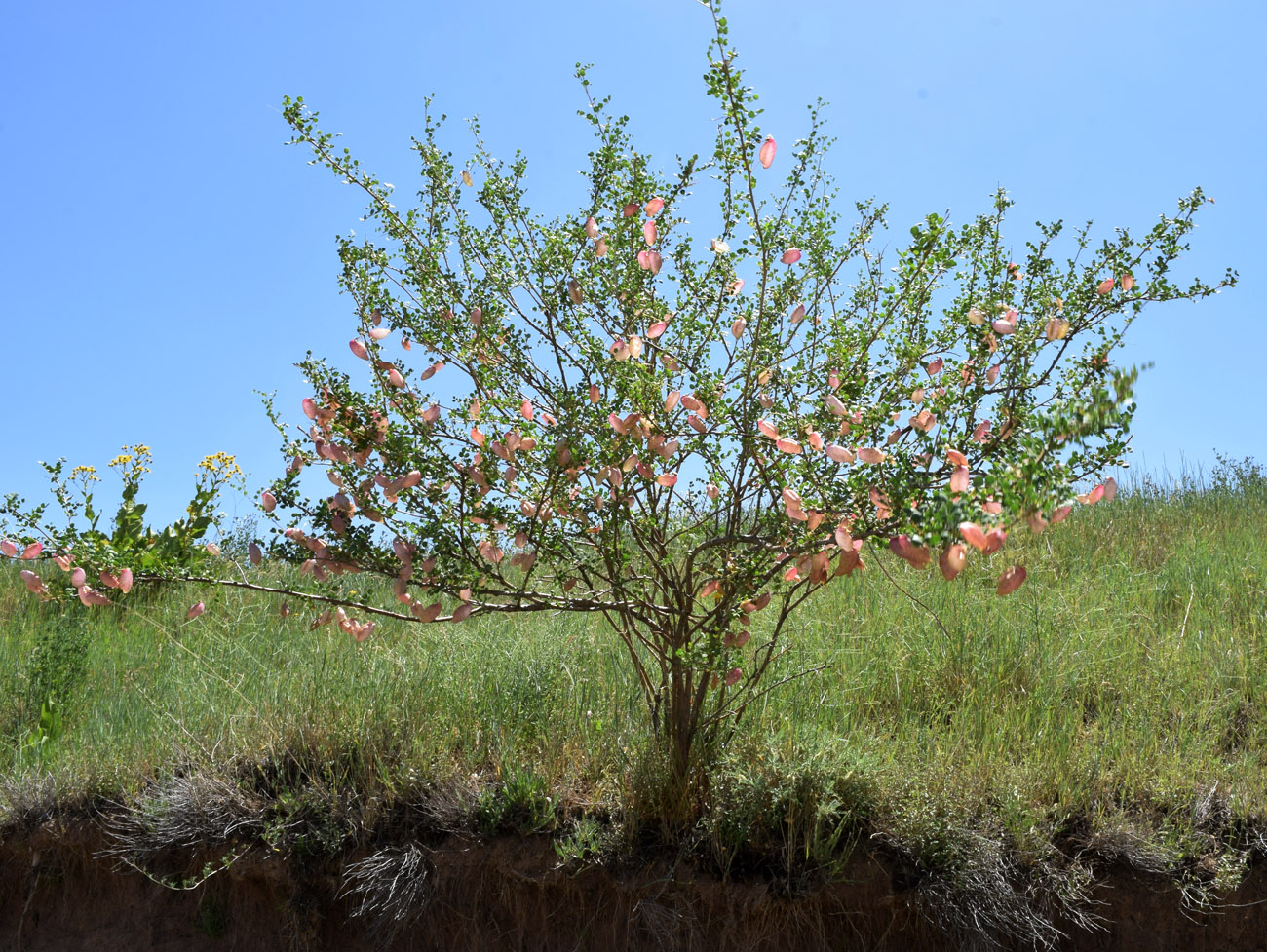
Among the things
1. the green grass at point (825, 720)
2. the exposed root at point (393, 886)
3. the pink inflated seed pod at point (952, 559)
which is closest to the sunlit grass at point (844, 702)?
the green grass at point (825, 720)

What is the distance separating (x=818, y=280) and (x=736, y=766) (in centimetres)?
175

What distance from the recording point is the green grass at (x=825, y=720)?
3.28m

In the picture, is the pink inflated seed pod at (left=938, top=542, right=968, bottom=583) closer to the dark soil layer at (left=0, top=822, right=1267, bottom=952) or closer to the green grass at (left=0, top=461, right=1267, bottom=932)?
the green grass at (left=0, top=461, right=1267, bottom=932)

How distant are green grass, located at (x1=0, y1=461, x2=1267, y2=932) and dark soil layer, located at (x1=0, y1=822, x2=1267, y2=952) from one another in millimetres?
127

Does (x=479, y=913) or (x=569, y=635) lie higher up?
(x=569, y=635)

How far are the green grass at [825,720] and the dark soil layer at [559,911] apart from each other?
127 mm

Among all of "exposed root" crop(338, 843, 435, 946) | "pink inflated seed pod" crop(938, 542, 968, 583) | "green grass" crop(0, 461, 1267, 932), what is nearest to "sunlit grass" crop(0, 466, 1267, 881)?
"green grass" crop(0, 461, 1267, 932)

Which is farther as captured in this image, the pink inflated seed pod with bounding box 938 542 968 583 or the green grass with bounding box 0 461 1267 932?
the green grass with bounding box 0 461 1267 932

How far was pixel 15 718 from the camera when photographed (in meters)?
5.24

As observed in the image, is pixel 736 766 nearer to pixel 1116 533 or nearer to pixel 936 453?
pixel 936 453

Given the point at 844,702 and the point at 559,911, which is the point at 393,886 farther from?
the point at 844,702

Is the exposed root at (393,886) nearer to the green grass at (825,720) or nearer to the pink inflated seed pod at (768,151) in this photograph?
the green grass at (825,720)

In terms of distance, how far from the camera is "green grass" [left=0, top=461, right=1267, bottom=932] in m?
3.28

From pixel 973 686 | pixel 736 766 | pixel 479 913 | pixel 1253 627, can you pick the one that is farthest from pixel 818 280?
pixel 1253 627
